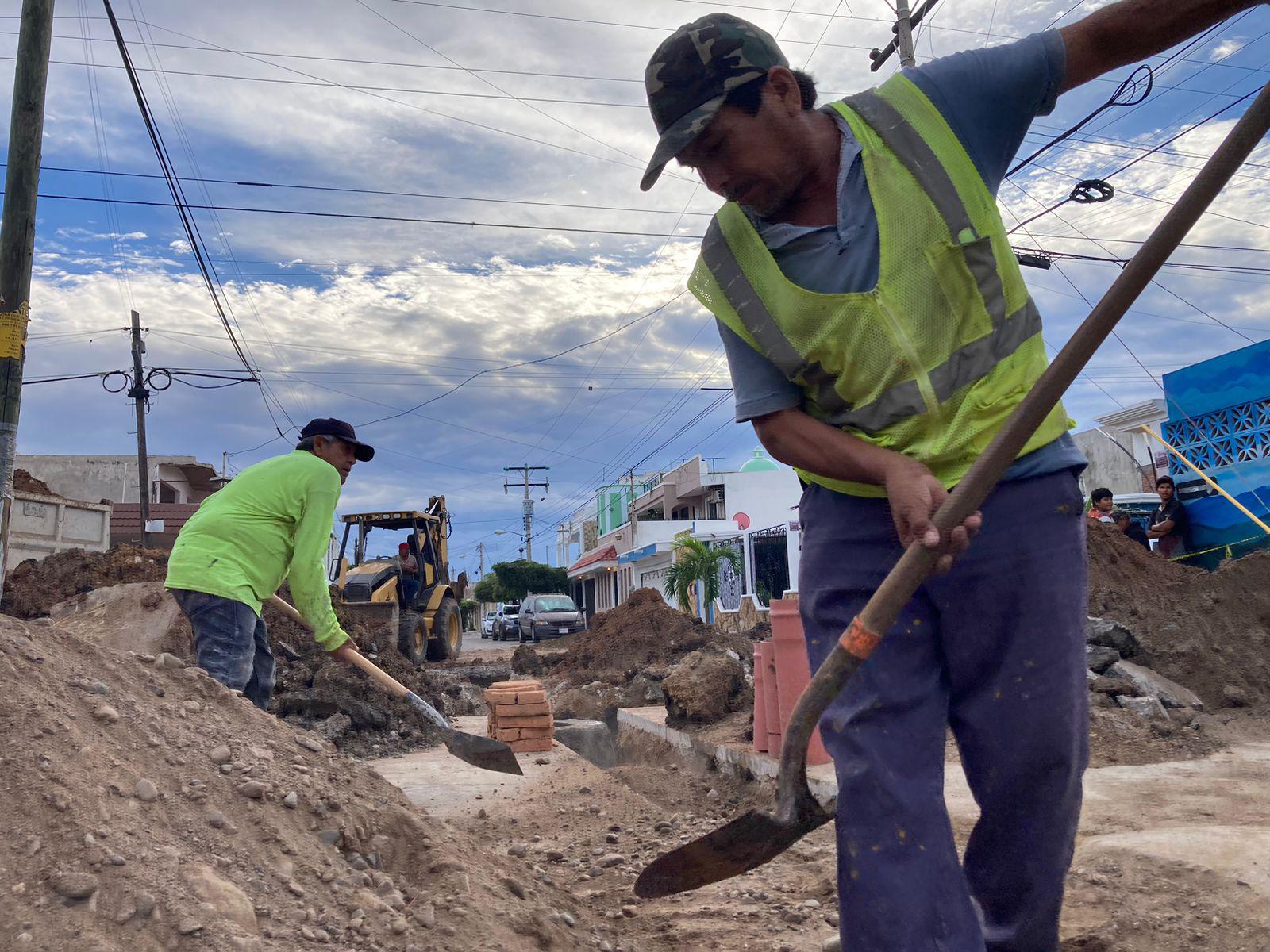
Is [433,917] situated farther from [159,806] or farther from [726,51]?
[726,51]

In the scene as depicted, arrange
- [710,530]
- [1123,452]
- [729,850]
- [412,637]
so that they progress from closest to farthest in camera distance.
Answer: [729,850], [412,637], [1123,452], [710,530]

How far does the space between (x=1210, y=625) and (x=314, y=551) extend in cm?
650

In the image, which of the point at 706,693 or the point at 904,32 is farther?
the point at 904,32

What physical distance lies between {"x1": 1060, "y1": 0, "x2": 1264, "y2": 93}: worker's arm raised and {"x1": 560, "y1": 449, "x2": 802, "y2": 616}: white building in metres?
21.9

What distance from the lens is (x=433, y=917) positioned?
2.45 m

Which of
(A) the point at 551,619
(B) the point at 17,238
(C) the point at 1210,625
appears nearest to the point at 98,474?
(A) the point at 551,619

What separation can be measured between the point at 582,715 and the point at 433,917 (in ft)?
29.4

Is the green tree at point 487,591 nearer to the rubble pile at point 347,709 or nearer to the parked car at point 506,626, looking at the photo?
the parked car at point 506,626

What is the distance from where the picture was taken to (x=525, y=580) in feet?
182

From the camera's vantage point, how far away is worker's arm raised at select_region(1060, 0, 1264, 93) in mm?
1541

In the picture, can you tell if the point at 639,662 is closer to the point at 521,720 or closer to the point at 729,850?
the point at 521,720

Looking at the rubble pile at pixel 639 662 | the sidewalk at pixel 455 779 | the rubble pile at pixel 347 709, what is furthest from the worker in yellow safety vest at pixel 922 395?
the rubble pile at pixel 347 709

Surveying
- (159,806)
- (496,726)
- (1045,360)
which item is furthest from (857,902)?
(496,726)

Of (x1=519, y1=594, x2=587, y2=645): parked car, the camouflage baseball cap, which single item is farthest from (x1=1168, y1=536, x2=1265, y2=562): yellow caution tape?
(x1=519, y1=594, x2=587, y2=645): parked car
